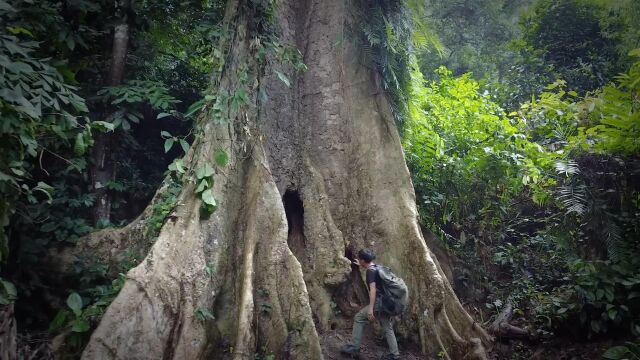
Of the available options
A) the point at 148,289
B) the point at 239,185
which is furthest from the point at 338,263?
the point at 148,289

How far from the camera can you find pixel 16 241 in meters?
5.21

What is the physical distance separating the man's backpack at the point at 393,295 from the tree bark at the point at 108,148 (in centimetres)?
399

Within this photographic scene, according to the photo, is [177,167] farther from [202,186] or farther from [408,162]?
[408,162]

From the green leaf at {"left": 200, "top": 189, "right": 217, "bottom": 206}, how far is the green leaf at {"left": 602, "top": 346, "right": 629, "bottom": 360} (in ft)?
15.7

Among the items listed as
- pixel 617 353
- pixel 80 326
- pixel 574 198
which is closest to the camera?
pixel 80 326

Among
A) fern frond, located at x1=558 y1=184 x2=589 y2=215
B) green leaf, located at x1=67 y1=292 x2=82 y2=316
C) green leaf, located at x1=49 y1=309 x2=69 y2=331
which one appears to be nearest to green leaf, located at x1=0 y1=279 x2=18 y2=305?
green leaf, located at x1=67 y1=292 x2=82 y2=316

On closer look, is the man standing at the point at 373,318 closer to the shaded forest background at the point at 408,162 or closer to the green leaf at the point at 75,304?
the shaded forest background at the point at 408,162

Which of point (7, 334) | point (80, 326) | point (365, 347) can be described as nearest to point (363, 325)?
point (365, 347)

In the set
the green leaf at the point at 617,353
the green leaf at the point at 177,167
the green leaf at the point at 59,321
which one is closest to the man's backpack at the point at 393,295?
the green leaf at the point at 617,353

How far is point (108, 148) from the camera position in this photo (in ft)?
21.0

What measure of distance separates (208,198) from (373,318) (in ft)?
8.54

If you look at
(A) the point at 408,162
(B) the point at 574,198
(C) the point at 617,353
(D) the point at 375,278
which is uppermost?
(A) the point at 408,162

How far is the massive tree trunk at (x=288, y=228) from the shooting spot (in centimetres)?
435

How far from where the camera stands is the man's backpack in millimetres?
5492
